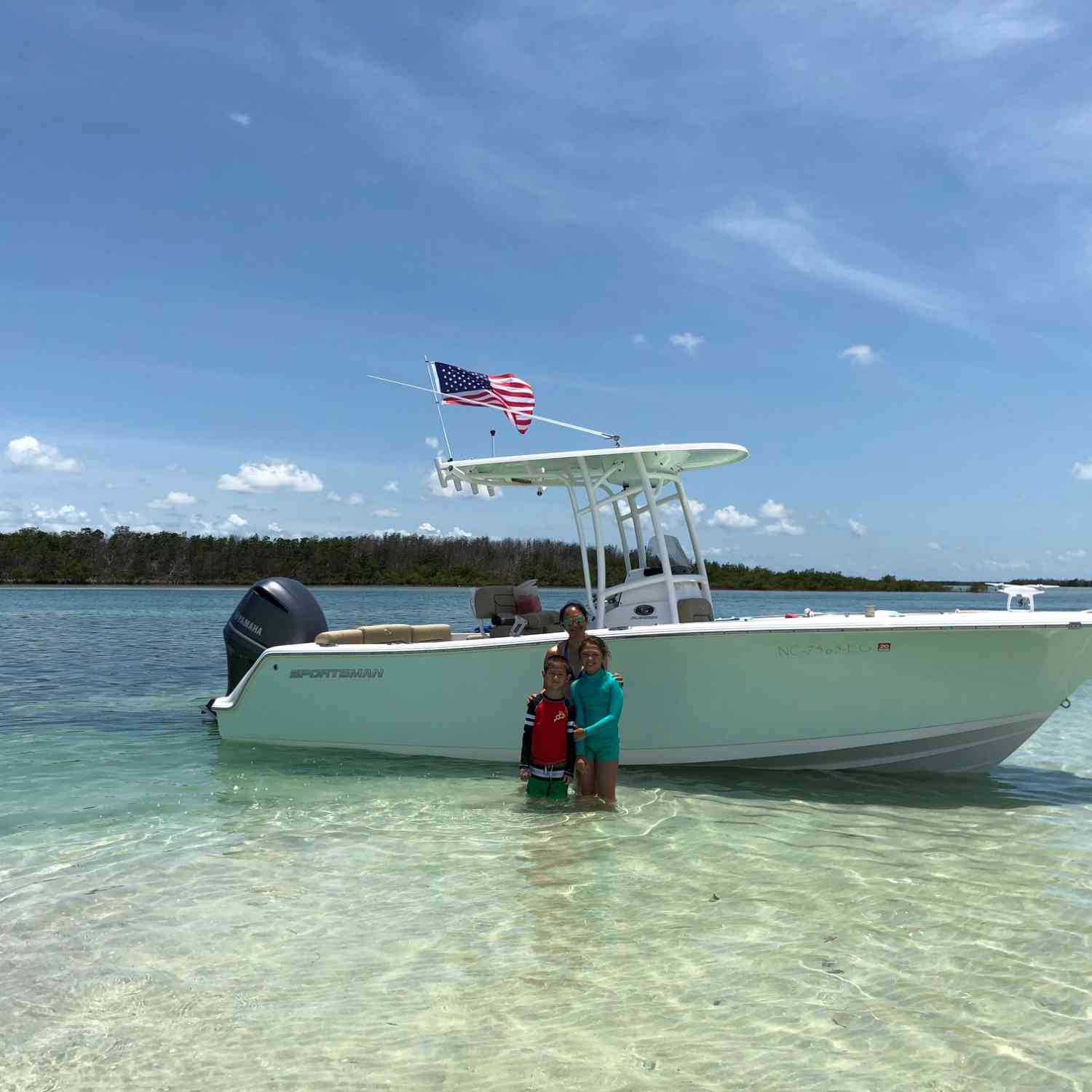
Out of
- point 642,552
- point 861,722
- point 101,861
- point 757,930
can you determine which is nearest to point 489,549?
point 642,552

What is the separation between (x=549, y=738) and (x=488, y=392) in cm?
394

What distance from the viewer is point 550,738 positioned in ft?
21.8

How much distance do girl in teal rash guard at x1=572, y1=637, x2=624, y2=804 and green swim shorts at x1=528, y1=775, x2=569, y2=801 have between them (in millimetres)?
176

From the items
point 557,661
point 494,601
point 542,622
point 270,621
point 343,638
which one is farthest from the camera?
point 270,621

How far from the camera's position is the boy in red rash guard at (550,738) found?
6.51 m

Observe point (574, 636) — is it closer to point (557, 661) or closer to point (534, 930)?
point (557, 661)

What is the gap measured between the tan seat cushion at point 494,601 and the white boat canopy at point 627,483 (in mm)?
783

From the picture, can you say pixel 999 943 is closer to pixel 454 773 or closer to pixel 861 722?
pixel 861 722

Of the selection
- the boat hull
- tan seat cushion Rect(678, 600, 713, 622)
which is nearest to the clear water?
the boat hull

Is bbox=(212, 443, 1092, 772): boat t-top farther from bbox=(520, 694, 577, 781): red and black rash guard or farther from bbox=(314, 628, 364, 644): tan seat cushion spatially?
bbox=(520, 694, 577, 781): red and black rash guard

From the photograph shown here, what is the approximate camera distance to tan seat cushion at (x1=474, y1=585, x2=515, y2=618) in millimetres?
9018

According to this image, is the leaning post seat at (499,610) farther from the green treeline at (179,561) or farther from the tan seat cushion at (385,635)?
the green treeline at (179,561)

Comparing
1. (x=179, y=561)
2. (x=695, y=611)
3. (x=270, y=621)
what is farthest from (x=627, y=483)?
(x=179, y=561)

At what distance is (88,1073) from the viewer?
3322 mm
